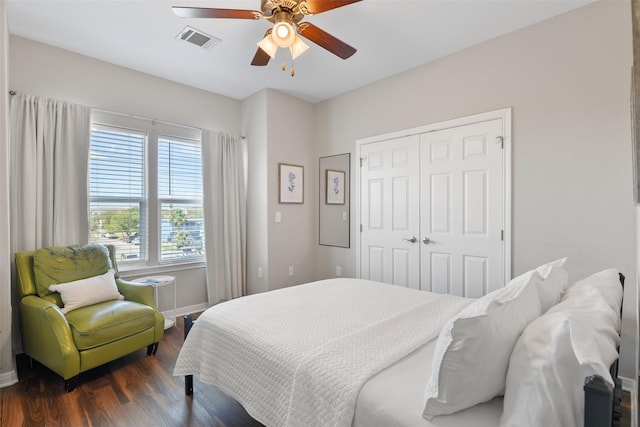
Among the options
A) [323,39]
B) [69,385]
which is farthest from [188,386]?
[323,39]

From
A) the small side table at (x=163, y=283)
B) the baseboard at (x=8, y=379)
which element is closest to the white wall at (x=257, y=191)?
the small side table at (x=163, y=283)

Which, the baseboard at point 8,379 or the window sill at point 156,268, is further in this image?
the window sill at point 156,268

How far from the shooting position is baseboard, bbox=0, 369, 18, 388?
2.22 metres

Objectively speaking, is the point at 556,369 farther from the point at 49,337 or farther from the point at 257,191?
the point at 257,191

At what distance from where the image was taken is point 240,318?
5.89 feet

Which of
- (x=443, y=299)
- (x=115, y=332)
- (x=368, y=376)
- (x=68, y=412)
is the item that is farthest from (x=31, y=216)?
(x=443, y=299)

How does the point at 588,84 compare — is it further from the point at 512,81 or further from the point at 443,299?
the point at 443,299

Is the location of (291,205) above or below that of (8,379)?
above

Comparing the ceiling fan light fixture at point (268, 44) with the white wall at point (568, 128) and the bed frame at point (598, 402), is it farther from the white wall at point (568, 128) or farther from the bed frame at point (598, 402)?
the bed frame at point (598, 402)

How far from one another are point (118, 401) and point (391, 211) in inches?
113

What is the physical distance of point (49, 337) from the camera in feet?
7.23

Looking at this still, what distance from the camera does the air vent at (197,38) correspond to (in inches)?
104

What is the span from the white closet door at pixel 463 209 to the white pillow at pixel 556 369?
197 cm

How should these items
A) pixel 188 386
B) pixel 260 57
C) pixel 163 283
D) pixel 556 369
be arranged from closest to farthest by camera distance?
pixel 556 369, pixel 188 386, pixel 260 57, pixel 163 283
